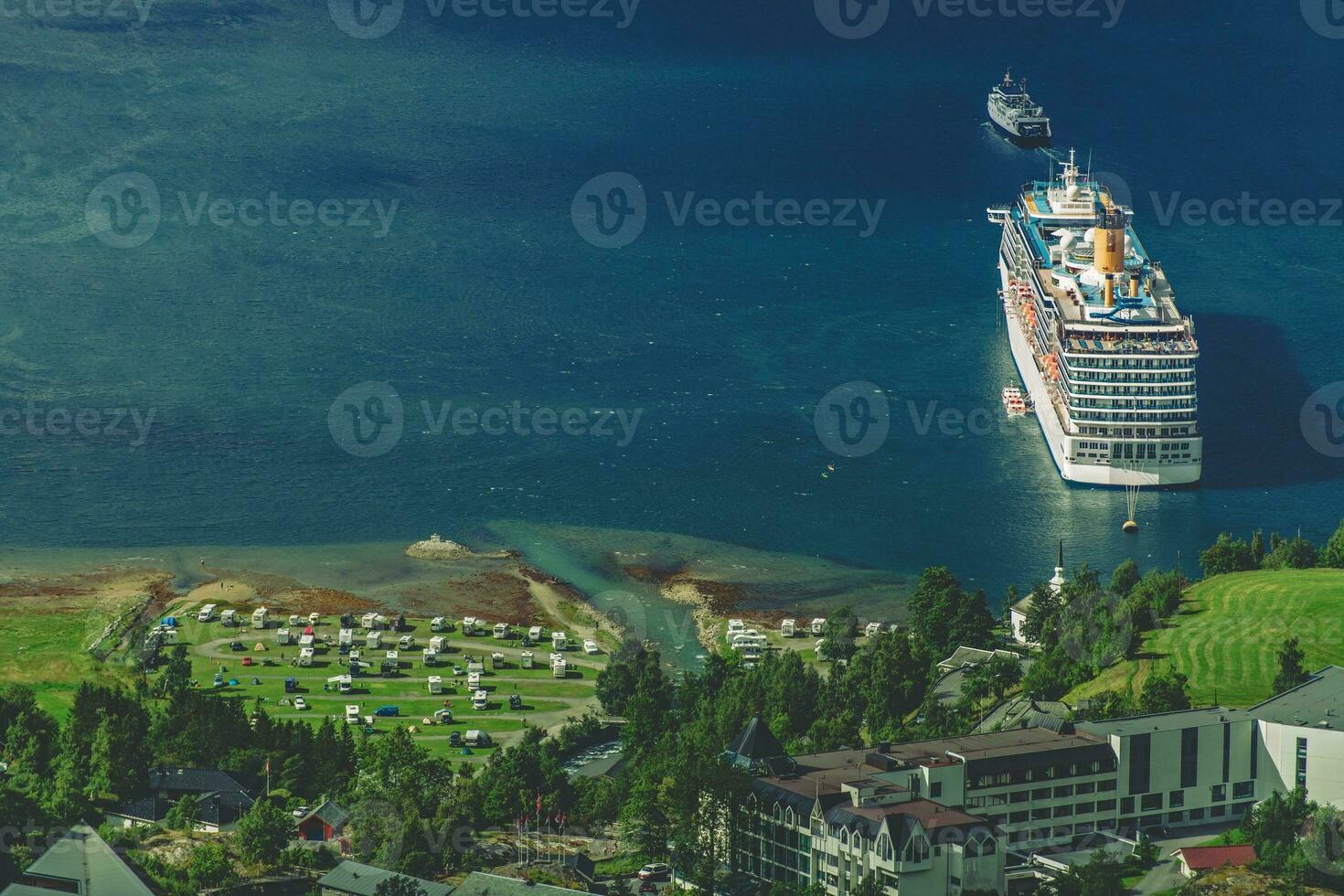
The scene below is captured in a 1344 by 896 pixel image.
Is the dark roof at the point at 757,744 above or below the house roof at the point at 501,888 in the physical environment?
above

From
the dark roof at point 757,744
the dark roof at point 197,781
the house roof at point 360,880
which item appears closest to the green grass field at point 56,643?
the dark roof at point 197,781

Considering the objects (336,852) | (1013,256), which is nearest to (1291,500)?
(1013,256)

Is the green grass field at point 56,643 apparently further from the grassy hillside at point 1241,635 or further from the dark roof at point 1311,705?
the dark roof at point 1311,705

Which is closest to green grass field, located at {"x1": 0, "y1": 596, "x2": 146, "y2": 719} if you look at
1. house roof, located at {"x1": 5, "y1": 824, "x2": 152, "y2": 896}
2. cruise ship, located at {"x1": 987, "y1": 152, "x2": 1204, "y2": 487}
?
house roof, located at {"x1": 5, "y1": 824, "x2": 152, "y2": 896}

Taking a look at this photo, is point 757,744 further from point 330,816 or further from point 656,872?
point 330,816

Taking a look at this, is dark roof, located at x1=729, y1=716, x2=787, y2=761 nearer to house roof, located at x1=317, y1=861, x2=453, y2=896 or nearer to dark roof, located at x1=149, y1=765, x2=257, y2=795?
house roof, located at x1=317, y1=861, x2=453, y2=896

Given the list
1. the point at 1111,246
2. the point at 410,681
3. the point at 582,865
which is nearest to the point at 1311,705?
the point at 582,865

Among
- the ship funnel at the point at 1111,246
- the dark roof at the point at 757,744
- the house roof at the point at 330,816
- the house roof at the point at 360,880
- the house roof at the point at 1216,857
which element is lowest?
the house roof at the point at 360,880
